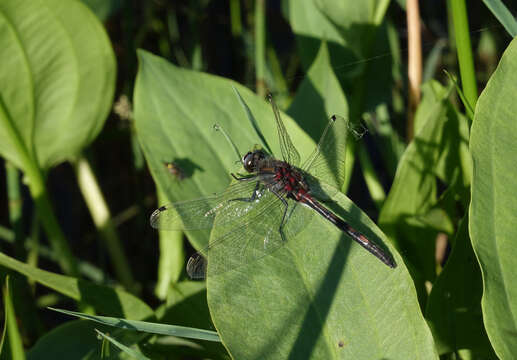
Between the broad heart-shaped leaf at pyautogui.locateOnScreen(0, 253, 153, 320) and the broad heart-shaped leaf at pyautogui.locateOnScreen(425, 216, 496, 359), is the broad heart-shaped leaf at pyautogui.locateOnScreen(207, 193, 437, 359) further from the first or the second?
the broad heart-shaped leaf at pyautogui.locateOnScreen(0, 253, 153, 320)

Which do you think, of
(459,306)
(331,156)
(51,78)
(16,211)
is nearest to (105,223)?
(16,211)

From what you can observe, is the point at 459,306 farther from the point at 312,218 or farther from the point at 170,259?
the point at 170,259

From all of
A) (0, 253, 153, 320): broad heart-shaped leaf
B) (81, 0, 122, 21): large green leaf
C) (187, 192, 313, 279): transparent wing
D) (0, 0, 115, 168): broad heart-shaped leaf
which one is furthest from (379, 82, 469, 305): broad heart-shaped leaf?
(81, 0, 122, 21): large green leaf

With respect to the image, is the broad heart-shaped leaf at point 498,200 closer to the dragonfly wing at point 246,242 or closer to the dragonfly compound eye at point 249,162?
the dragonfly wing at point 246,242

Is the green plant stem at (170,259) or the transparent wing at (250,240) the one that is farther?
the green plant stem at (170,259)

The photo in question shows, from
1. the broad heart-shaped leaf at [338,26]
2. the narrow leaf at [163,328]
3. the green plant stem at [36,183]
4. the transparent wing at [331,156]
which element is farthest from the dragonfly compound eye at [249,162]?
the green plant stem at [36,183]

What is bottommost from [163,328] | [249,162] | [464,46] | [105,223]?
[105,223]
